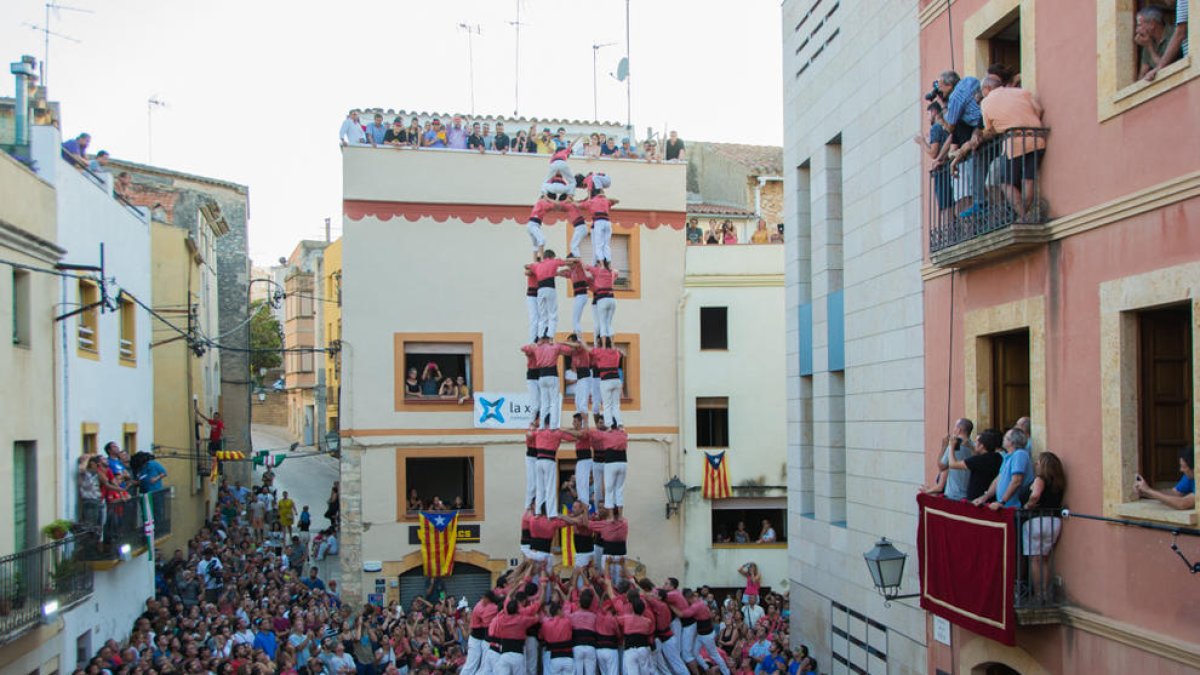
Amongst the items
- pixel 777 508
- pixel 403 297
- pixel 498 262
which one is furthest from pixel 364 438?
pixel 777 508

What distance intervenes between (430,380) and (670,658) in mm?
12898

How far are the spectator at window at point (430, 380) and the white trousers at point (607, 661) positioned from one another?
1315cm

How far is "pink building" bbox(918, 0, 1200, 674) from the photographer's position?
32.4ft

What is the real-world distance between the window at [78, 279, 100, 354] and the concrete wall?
45.1 ft

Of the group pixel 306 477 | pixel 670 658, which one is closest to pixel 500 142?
pixel 670 658

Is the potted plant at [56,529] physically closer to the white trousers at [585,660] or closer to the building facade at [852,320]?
the white trousers at [585,660]

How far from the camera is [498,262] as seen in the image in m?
27.4

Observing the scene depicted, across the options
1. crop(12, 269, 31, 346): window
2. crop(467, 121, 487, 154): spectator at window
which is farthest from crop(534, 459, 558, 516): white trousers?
crop(467, 121, 487, 154): spectator at window

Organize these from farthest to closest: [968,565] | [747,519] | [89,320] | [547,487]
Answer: [747,519] → [89,320] → [547,487] → [968,565]

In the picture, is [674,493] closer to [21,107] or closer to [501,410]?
[501,410]

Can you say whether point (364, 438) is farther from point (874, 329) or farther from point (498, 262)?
point (874, 329)

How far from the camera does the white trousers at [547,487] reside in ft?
54.1

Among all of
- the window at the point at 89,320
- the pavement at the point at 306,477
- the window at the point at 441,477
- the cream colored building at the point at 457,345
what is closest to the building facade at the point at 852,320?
the cream colored building at the point at 457,345

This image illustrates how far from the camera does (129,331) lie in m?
23.1
